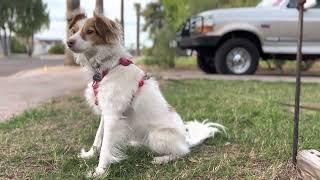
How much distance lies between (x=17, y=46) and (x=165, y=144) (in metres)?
61.1

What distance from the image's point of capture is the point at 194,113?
23.5 ft

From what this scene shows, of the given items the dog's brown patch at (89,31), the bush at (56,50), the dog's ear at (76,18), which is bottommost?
the bush at (56,50)

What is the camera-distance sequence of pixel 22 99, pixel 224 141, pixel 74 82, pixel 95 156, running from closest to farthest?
pixel 95 156 < pixel 224 141 < pixel 22 99 < pixel 74 82

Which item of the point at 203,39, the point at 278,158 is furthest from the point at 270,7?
the point at 278,158

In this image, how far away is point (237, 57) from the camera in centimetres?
1344

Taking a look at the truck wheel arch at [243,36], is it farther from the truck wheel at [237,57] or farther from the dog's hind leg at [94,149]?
the dog's hind leg at [94,149]

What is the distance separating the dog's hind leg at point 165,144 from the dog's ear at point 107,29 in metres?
0.83

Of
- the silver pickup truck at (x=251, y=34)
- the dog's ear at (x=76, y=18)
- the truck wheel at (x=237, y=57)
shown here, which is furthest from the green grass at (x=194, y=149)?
the silver pickup truck at (x=251, y=34)

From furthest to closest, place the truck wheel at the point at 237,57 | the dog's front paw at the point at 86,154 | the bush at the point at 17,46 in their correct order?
the bush at the point at 17,46, the truck wheel at the point at 237,57, the dog's front paw at the point at 86,154

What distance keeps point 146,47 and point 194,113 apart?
511 inches

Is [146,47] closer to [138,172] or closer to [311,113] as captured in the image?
[311,113]

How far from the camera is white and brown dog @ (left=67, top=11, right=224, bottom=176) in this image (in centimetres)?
445

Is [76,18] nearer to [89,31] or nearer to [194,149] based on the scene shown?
[89,31]

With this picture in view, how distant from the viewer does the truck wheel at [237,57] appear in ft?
43.4
